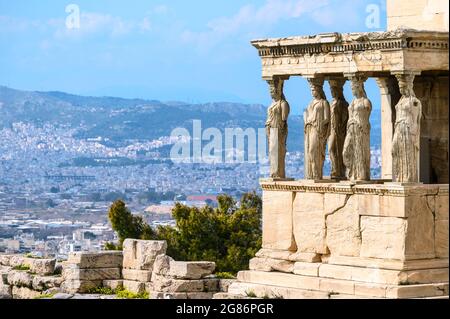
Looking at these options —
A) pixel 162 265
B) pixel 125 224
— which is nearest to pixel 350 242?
pixel 162 265

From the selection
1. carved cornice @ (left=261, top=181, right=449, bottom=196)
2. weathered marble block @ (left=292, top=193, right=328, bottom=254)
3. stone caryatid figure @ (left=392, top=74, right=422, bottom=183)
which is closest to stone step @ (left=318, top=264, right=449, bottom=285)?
weathered marble block @ (left=292, top=193, right=328, bottom=254)

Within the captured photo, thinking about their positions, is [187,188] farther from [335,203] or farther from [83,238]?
[335,203]

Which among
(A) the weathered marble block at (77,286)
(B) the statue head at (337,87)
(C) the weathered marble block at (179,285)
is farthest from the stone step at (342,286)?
(A) the weathered marble block at (77,286)

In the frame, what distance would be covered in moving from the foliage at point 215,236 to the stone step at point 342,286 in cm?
1571

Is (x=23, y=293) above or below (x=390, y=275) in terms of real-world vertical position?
below

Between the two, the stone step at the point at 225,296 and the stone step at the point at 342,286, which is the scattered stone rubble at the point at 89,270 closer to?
the stone step at the point at 225,296

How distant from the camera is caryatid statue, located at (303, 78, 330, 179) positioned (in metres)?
28.9

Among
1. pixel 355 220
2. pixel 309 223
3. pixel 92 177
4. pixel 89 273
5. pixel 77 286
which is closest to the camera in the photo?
pixel 355 220

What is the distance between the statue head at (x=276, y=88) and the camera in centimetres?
2939

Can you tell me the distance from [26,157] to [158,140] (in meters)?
7.49

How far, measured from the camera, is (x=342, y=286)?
91.5 feet

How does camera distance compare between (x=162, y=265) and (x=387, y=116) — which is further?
(x=162, y=265)

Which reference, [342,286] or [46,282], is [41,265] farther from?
[342,286]

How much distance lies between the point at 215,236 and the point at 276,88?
18.3m
